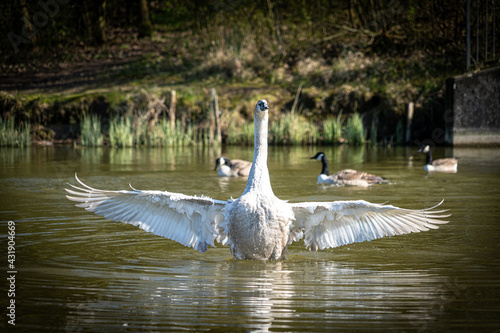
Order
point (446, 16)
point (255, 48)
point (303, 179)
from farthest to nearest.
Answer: point (255, 48), point (446, 16), point (303, 179)

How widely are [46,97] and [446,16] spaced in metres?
20.9

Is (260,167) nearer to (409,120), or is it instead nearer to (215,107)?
(215,107)

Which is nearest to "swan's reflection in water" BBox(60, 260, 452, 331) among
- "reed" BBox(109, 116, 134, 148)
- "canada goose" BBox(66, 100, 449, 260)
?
"canada goose" BBox(66, 100, 449, 260)

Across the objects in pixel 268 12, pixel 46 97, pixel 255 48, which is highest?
pixel 268 12

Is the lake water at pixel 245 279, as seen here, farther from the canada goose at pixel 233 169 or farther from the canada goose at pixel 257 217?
the canada goose at pixel 233 169

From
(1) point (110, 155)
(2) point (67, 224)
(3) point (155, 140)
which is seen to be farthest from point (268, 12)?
(2) point (67, 224)

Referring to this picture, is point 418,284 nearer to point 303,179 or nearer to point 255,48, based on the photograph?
point 303,179

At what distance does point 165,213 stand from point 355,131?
20.9 meters

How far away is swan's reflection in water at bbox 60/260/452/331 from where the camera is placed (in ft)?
17.1

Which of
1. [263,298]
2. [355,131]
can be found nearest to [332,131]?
A: [355,131]

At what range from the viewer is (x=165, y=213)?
24.5 ft

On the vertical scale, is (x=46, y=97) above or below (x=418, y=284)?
above

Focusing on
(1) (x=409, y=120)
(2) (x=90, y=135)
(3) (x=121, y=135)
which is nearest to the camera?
(3) (x=121, y=135)

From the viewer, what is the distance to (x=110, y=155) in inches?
899
